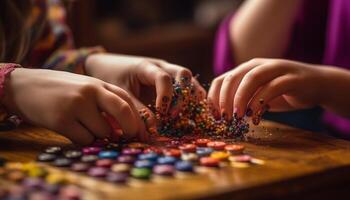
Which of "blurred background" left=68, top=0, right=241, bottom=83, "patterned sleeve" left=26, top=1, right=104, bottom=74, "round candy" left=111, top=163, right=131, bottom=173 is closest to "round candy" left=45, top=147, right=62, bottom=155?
"round candy" left=111, top=163, right=131, bottom=173

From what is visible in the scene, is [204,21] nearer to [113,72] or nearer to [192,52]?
[192,52]

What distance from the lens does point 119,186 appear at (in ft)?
1.85

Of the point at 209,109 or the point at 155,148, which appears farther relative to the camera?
the point at 209,109

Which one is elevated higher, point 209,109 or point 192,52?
point 209,109

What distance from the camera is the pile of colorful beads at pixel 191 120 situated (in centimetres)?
80

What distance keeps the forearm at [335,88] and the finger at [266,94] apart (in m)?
0.11

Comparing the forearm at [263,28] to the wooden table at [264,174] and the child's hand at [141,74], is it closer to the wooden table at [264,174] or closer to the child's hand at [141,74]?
the child's hand at [141,74]

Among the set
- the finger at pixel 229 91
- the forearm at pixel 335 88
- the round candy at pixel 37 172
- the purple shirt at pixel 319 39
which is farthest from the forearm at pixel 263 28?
the round candy at pixel 37 172

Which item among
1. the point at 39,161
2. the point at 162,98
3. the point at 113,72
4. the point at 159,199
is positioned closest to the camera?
the point at 159,199

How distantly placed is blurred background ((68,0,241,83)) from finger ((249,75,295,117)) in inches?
66.6

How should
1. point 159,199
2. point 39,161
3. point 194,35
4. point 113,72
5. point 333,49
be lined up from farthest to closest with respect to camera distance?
1. point 194,35
2. point 333,49
3. point 113,72
4. point 39,161
5. point 159,199

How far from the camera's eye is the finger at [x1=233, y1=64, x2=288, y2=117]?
31.1 inches

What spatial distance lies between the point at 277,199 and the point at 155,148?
0.19 meters

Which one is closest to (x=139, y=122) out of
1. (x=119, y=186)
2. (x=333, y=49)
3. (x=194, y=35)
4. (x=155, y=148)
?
(x=155, y=148)
